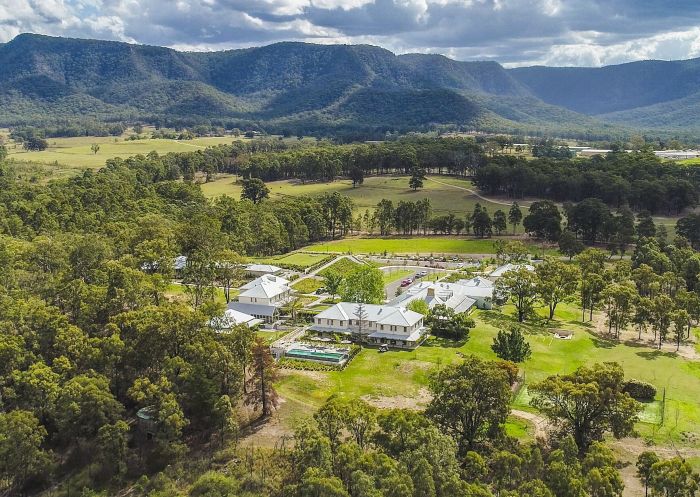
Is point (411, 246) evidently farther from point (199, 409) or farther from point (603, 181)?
point (199, 409)

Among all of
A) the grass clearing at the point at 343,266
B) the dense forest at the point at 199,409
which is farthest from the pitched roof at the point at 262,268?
the dense forest at the point at 199,409

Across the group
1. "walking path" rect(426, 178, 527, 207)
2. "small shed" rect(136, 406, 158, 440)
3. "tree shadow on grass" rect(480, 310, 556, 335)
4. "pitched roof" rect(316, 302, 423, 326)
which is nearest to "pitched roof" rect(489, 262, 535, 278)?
"tree shadow on grass" rect(480, 310, 556, 335)

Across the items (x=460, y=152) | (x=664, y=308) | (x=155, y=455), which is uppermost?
(x=460, y=152)

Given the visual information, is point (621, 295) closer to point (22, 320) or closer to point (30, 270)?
point (22, 320)

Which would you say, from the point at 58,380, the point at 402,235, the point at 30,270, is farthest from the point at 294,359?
the point at 402,235

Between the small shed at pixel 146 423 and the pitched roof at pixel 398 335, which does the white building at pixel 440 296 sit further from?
the small shed at pixel 146 423

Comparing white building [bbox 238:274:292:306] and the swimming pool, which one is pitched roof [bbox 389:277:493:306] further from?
white building [bbox 238:274:292:306]

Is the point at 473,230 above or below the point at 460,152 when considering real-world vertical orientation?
below
